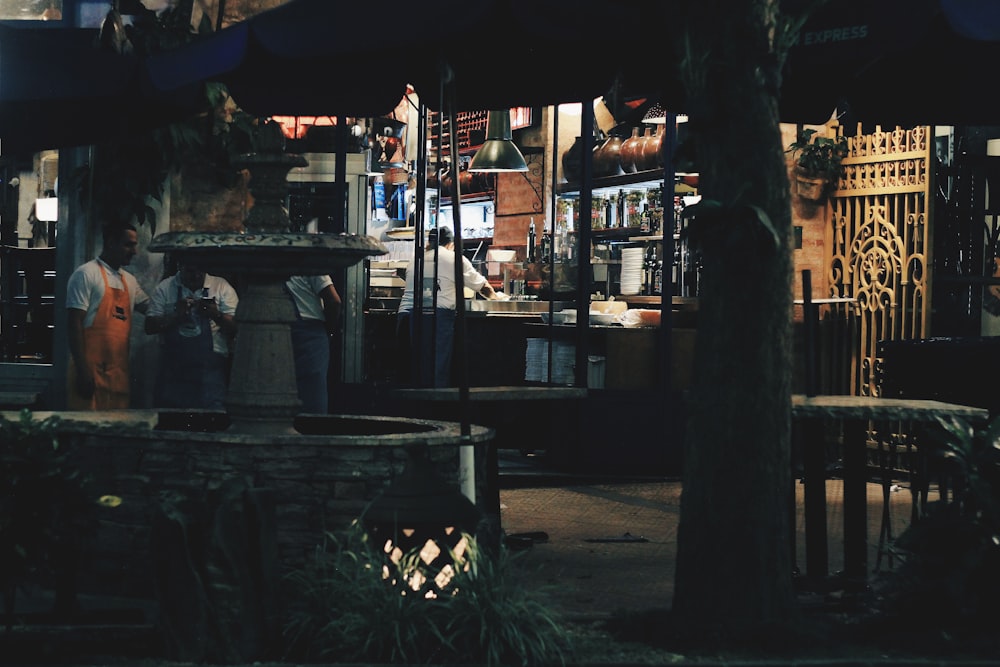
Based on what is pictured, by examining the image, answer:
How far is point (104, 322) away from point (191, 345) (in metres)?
0.68

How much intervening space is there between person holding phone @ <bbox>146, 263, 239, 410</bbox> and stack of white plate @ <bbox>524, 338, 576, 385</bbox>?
3207mm

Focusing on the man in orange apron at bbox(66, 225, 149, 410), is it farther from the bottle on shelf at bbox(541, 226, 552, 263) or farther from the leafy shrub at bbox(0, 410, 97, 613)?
the bottle on shelf at bbox(541, 226, 552, 263)

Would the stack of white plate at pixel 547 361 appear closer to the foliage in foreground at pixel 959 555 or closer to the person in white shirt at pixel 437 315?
the person in white shirt at pixel 437 315

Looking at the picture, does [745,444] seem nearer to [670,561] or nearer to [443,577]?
[443,577]

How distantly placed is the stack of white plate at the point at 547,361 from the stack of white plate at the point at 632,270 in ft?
3.18

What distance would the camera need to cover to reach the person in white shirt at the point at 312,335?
33.8ft

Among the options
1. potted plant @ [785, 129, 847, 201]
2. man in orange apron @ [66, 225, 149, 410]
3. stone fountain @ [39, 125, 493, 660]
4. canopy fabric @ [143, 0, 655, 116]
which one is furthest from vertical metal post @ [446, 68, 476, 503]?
potted plant @ [785, 129, 847, 201]

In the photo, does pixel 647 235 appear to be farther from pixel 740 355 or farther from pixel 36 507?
pixel 36 507

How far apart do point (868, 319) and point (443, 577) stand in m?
7.44

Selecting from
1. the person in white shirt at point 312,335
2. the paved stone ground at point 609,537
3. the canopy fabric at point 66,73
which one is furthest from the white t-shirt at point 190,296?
the paved stone ground at point 609,537

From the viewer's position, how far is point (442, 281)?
13.4m

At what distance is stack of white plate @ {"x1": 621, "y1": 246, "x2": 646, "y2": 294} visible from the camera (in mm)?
13047

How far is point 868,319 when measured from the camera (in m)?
12.6

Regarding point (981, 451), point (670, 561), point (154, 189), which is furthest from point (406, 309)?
point (981, 451)
